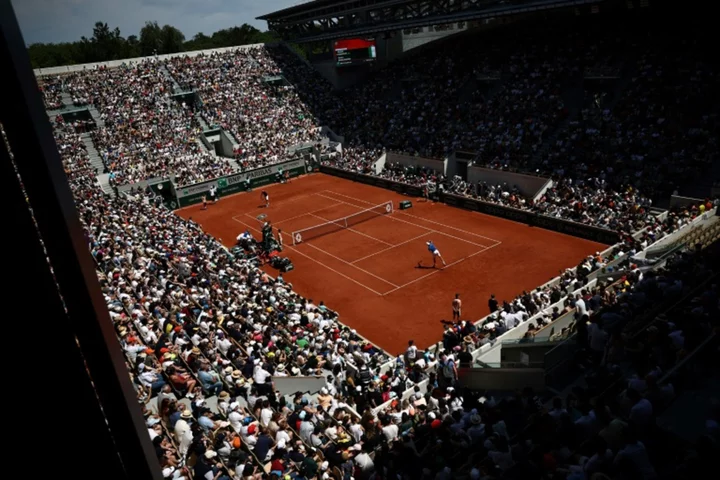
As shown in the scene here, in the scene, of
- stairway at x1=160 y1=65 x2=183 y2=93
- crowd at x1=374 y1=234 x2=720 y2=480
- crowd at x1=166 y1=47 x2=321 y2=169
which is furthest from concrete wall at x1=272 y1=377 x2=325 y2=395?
stairway at x1=160 y1=65 x2=183 y2=93

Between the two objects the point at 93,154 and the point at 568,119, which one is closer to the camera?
the point at 568,119

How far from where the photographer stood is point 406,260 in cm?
2792

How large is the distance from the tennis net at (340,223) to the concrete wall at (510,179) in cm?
651

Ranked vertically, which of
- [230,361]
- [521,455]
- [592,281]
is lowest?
[592,281]

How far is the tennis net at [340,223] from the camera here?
3259cm

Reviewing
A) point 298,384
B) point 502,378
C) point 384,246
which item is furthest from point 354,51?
point 502,378

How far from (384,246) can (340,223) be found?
5.46 meters

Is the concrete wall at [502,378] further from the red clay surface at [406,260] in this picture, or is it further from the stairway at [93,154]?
the stairway at [93,154]

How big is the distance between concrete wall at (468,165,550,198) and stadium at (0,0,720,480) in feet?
0.55

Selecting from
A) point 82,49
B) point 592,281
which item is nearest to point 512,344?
point 592,281

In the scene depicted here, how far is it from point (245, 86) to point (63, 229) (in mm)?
57195

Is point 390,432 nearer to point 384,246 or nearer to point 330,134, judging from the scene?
point 384,246

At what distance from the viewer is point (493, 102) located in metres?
41.1

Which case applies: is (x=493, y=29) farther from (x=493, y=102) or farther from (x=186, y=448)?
(x=186, y=448)
